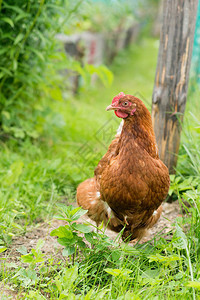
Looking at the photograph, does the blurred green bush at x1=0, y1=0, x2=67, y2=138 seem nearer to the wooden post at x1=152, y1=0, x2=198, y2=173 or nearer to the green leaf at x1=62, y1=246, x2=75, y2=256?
the wooden post at x1=152, y1=0, x2=198, y2=173

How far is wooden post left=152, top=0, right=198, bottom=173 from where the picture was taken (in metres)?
3.11

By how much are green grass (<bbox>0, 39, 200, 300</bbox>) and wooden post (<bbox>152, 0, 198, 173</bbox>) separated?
208 millimetres

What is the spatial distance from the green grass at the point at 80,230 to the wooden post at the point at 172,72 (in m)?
0.21

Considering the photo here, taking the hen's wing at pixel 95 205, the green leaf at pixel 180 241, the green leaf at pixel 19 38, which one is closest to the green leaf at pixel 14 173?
the hen's wing at pixel 95 205

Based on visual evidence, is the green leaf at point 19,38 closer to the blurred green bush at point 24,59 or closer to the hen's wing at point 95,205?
the blurred green bush at point 24,59

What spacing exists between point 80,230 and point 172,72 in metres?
1.65

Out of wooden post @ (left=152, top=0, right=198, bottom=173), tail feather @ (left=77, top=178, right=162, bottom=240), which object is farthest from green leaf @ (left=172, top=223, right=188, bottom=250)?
wooden post @ (left=152, top=0, right=198, bottom=173)

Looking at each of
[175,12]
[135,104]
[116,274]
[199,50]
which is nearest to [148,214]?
[116,274]

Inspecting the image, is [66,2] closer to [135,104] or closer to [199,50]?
[135,104]

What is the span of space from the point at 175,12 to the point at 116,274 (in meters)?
2.13

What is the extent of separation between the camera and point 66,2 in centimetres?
376

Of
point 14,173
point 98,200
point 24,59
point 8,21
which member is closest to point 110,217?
point 98,200

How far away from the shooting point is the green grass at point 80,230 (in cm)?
219

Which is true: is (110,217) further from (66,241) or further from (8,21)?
(8,21)
